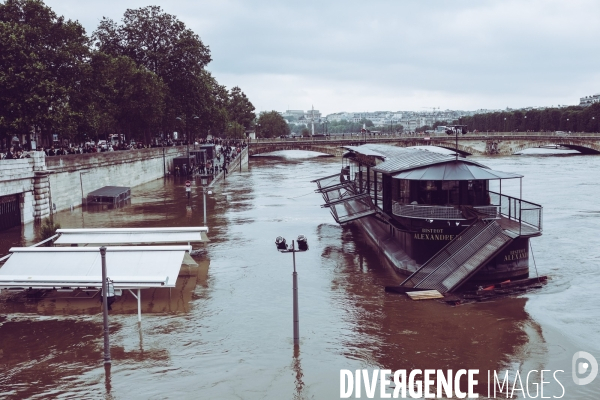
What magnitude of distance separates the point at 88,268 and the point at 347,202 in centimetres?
2384

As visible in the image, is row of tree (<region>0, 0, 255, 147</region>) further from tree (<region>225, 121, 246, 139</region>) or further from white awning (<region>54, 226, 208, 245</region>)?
tree (<region>225, 121, 246, 139</region>)

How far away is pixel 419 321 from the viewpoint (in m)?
21.7

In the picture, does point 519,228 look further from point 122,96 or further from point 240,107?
point 240,107

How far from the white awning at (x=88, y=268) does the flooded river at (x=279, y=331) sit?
3.60 ft

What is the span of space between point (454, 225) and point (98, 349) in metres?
15.0

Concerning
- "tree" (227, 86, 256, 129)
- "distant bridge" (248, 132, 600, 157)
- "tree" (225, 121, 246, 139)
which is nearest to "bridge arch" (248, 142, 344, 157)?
"distant bridge" (248, 132, 600, 157)

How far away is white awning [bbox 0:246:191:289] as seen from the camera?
23.4 metres

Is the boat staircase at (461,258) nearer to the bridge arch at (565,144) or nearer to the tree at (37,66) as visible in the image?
the tree at (37,66)

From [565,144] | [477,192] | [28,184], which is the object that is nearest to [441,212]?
[477,192]

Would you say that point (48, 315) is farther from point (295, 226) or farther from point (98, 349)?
point (295, 226)

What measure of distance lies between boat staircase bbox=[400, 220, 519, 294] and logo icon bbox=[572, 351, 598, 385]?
601cm

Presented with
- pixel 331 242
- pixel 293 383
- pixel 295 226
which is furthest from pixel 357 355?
pixel 295 226

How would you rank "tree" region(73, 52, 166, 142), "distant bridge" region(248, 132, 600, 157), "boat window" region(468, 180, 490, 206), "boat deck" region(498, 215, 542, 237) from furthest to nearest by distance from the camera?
1. "distant bridge" region(248, 132, 600, 157)
2. "tree" region(73, 52, 166, 142)
3. "boat window" region(468, 180, 490, 206)
4. "boat deck" region(498, 215, 542, 237)

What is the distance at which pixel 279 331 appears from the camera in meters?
20.7
